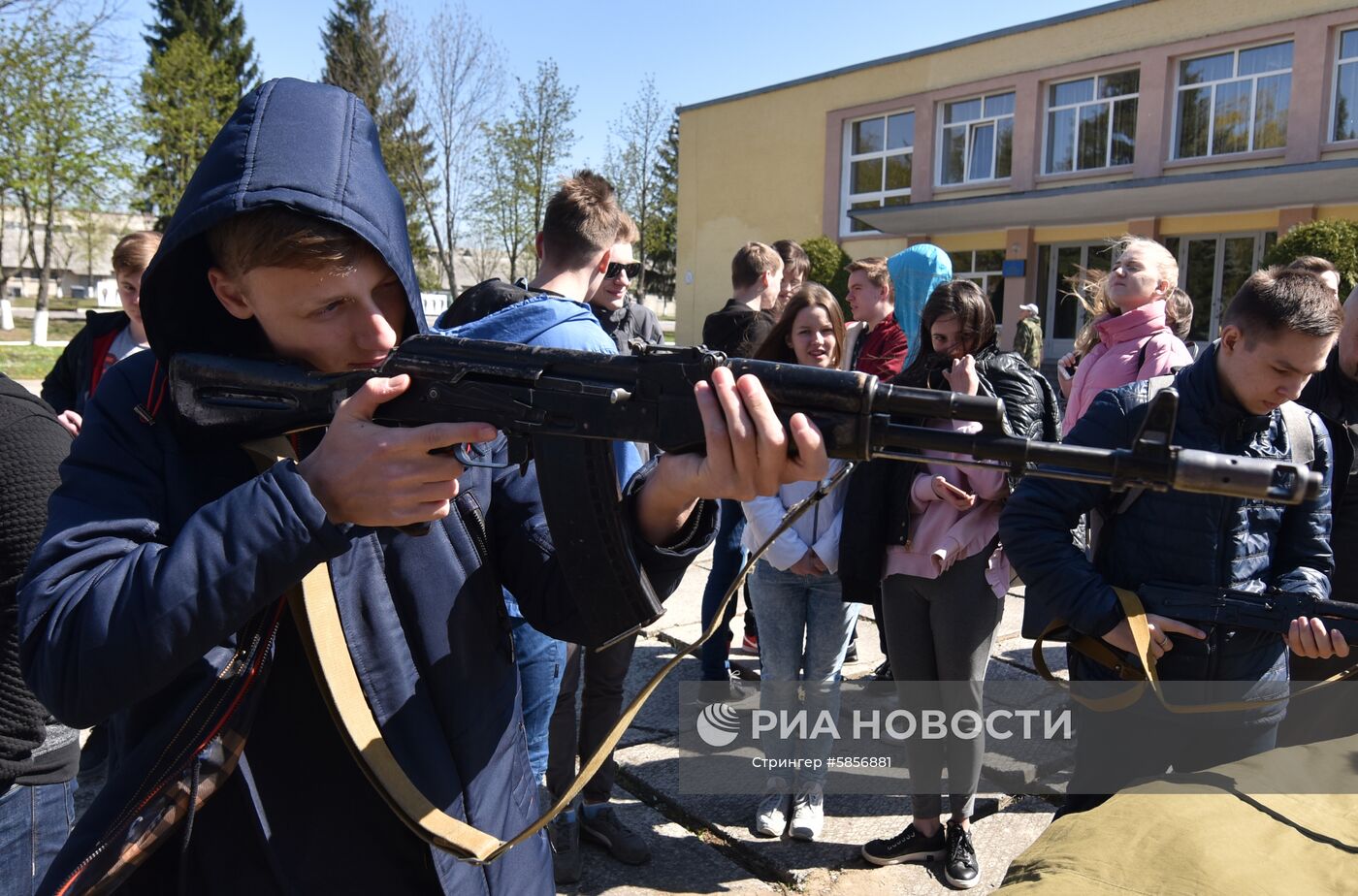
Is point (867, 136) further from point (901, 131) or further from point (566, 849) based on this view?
point (566, 849)

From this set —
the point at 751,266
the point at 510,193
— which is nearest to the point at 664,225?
the point at 510,193

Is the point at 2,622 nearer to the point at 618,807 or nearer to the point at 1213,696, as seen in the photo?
the point at 618,807

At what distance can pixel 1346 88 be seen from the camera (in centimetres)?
1877

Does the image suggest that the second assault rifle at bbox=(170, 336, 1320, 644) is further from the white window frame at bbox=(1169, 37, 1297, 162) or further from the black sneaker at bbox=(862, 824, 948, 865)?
the white window frame at bbox=(1169, 37, 1297, 162)

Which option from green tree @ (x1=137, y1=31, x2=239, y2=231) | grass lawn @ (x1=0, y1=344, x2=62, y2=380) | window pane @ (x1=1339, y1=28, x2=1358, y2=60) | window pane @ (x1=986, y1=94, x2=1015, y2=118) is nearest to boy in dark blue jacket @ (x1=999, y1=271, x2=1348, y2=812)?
grass lawn @ (x1=0, y1=344, x2=62, y2=380)

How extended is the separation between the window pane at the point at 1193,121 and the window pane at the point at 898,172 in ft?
22.7

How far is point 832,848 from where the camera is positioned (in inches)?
144

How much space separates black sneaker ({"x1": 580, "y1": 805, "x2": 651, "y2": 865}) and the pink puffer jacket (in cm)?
282

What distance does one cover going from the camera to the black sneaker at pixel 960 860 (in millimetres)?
3420

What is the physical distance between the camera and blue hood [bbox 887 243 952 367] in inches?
194

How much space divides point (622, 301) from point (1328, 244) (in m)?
15.4

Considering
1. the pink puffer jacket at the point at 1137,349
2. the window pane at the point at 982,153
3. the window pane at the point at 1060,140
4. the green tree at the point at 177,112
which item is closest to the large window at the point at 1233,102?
the window pane at the point at 1060,140

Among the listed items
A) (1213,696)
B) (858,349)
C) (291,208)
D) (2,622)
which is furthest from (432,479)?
(858,349)

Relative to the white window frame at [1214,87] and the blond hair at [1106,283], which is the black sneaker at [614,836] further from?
the white window frame at [1214,87]
